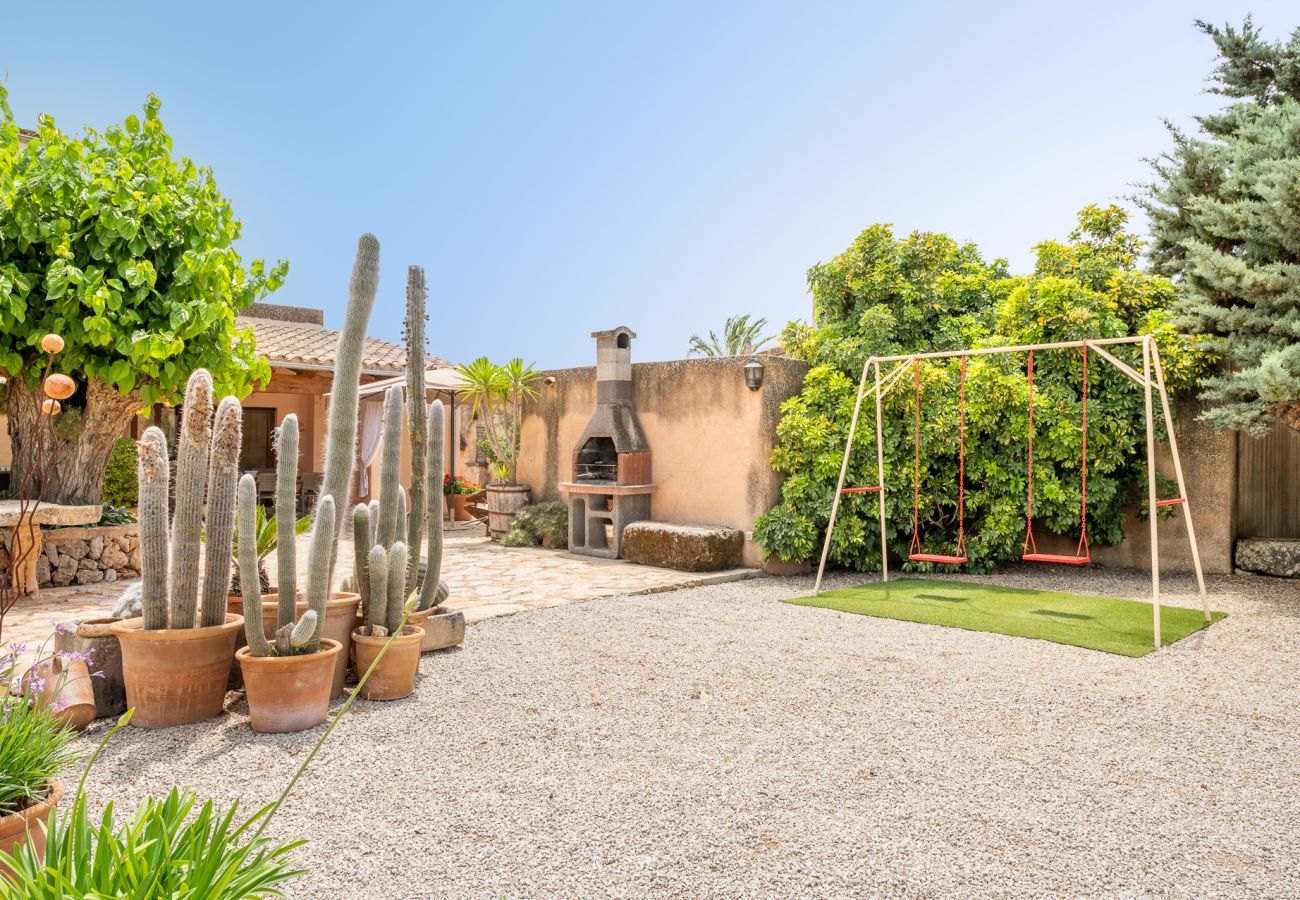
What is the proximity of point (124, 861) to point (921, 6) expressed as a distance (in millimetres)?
7826

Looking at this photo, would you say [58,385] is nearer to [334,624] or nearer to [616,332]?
[334,624]

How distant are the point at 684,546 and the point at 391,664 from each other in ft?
15.0

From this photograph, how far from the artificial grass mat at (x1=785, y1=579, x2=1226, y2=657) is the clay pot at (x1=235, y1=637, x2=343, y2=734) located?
4.20 meters

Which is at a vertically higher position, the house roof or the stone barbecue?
the house roof

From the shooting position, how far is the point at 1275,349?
280 inches

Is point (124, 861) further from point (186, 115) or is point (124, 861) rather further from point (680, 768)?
point (186, 115)

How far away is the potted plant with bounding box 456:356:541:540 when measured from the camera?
1067 centimetres

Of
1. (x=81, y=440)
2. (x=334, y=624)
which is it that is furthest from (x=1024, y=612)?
(x=81, y=440)

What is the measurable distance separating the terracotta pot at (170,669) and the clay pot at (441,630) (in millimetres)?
1316

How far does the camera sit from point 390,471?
4.39 meters

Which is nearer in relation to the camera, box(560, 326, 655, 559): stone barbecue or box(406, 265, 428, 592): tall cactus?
box(406, 265, 428, 592): tall cactus

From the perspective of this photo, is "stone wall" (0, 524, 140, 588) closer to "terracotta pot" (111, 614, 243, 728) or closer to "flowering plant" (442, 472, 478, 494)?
"terracotta pot" (111, 614, 243, 728)

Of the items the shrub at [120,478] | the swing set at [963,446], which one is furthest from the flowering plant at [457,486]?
the swing set at [963,446]

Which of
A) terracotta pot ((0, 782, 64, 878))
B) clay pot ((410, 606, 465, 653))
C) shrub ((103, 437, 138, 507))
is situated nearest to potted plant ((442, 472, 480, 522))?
shrub ((103, 437, 138, 507))
